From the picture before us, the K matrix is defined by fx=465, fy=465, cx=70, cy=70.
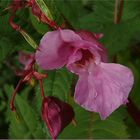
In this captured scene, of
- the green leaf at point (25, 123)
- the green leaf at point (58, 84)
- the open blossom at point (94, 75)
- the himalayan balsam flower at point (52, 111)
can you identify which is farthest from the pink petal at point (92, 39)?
the green leaf at point (25, 123)

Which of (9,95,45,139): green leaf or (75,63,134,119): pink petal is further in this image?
(9,95,45,139): green leaf

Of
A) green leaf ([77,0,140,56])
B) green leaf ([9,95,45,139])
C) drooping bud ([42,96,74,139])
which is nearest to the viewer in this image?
drooping bud ([42,96,74,139])

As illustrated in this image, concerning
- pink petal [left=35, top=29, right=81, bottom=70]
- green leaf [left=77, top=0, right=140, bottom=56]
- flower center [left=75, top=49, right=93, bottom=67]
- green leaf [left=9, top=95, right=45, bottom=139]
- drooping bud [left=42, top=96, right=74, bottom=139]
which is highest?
pink petal [left=35, top=29, right=81, bottom=70]

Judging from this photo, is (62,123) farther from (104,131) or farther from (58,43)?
(104,131)

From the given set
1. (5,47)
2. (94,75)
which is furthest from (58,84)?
(94,75)

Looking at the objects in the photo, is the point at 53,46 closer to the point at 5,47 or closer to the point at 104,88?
the point at 104,88

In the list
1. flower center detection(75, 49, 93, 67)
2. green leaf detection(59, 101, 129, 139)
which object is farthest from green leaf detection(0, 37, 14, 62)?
green leaf detection(59, 101, 129, 139)

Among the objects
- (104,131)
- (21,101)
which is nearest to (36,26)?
(104,131)

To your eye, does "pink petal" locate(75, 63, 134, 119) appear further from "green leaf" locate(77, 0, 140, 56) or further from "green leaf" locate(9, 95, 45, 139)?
"green leaf" locate(9, 95, 45, 139)
